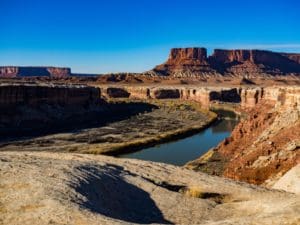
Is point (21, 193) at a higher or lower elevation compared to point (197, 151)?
higher

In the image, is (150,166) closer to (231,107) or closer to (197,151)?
(197,151)

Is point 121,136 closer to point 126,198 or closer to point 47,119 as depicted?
point 47,119

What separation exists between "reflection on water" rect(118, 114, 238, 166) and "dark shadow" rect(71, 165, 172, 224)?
67.1 ft

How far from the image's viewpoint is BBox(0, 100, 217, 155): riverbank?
43.7m

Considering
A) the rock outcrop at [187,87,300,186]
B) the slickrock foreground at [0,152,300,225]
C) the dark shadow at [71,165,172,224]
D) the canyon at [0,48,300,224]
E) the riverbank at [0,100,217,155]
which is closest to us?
the slickrock foreground at [0,152,300,225]

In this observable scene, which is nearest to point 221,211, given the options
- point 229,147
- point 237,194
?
point 237,194

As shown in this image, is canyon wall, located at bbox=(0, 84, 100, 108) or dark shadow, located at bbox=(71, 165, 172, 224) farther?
canyon wall, located at bbox=(0, 84, 100, 108)

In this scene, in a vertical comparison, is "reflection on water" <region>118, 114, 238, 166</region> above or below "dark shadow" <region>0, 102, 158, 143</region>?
below

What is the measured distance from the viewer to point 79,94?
3226 inches

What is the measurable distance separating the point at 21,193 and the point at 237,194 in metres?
8.87

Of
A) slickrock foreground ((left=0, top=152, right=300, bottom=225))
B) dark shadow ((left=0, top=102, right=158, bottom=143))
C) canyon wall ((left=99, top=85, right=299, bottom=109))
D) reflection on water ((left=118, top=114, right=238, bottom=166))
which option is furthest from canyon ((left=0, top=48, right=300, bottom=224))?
canyon wall ((left=99, top=85, right=299, bottom=109))

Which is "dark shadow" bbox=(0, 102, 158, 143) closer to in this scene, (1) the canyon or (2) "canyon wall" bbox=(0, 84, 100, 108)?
(1) the canyon

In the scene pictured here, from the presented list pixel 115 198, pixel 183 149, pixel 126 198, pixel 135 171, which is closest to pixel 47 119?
pixel 183 149

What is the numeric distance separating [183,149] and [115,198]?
29997 mm
